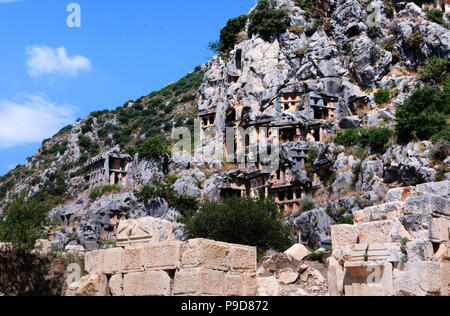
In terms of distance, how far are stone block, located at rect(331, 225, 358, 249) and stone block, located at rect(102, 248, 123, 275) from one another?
192 inches

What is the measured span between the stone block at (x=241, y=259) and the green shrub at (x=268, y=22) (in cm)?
5975

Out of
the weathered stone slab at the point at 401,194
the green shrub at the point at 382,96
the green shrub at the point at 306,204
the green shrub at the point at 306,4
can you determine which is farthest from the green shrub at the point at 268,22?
the weathered stone slab at the point at 401,194

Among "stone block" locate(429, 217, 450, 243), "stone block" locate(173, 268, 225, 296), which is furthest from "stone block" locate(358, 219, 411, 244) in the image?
"stone block" locate(173, 268, 225, 296)

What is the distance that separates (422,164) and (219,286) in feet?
108

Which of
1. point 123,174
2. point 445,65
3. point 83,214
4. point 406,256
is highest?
point 445,65

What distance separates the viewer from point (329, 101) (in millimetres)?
61344

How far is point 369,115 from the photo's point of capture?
56.0 meters

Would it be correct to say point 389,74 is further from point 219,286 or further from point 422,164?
point 219,286

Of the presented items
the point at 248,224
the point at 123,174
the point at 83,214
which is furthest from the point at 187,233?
the point at 123,174

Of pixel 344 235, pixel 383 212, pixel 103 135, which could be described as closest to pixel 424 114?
pixel 383 212

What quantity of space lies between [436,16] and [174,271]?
58.4 meters

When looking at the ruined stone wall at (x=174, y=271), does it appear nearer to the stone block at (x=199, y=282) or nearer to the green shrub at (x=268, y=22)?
the stone block at (x=199, y=282)

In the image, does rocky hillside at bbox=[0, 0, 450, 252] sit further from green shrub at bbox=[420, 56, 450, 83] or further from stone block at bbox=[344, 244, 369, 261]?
stone block at bbox=[344, 244, 369, 261]

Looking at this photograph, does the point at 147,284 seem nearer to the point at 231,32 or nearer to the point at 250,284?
the point at 250,284
